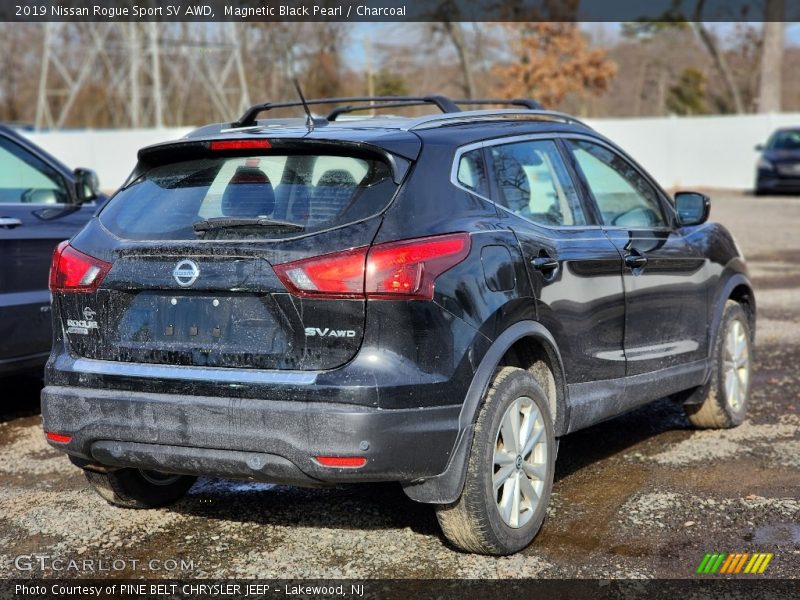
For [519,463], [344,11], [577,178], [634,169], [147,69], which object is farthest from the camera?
[147,69]

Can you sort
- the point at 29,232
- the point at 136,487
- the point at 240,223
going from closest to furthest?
1. the point at 240,223
2. the point at 136,487
3. the point at 29,232

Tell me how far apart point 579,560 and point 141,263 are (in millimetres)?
2040

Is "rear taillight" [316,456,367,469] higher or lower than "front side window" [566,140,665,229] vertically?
lower

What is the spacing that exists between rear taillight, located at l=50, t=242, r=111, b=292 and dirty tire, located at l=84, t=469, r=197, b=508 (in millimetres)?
930

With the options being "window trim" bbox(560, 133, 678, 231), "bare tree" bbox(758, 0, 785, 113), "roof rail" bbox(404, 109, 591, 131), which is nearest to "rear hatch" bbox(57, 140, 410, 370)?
"roof rail" bbox(404, 109, 591, 131)

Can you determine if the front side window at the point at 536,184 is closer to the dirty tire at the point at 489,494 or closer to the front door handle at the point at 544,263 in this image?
the front door handle at the point at 544,263

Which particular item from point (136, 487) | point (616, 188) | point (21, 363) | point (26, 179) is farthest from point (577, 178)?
point (26, 179)

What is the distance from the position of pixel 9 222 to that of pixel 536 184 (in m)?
3.41

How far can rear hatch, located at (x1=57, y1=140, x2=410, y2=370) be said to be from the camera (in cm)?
408

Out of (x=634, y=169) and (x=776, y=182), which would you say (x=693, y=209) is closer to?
(x=634, y=169)

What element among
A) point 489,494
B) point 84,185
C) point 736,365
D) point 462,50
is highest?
point 462,50

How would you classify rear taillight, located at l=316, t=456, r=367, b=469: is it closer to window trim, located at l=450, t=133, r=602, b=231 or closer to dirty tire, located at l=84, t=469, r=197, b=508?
window trim, located at l=450, t=133, r=602, b=231

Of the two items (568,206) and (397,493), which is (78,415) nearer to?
(397,493)

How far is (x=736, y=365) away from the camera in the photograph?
671 cm
